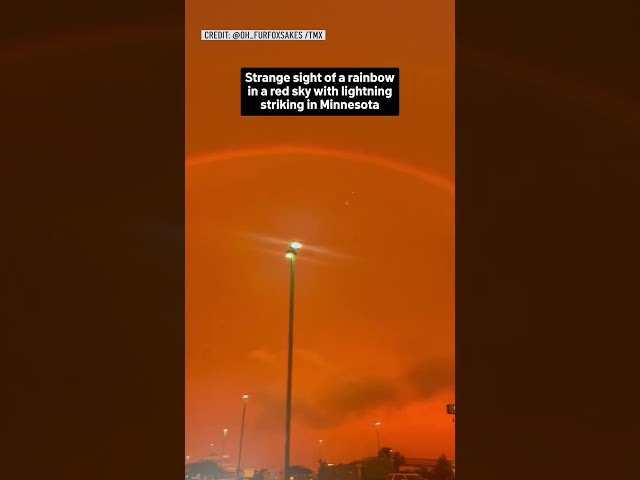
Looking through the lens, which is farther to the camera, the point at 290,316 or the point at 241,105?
the point at 290,316

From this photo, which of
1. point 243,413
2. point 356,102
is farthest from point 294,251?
point 356,102

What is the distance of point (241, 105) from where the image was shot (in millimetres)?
3916

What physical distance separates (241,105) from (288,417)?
2477 millimetres

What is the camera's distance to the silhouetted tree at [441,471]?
411 centimetres

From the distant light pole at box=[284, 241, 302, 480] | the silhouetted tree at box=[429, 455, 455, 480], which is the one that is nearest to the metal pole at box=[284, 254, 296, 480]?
the distant light pole at box=[284, 241, 302, 480]

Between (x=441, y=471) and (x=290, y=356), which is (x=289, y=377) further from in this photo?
(x=441, y=471)

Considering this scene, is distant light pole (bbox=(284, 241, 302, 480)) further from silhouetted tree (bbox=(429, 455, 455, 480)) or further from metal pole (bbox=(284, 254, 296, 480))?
silhouetted tree (bbox=(429, 455, 455, 480))

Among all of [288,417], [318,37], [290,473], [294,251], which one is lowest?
[290,473]

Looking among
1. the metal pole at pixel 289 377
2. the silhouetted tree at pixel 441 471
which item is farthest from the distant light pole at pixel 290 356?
the silhouetted tree at pixel 441 471

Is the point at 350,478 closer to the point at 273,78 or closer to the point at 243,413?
the point at 243,413

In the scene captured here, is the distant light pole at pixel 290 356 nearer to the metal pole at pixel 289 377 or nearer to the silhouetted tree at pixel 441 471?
the metal pole at pixel 289 377

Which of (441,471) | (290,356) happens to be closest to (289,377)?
(290,356)

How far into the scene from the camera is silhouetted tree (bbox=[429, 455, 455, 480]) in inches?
162

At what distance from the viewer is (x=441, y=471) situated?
4.32 meters
